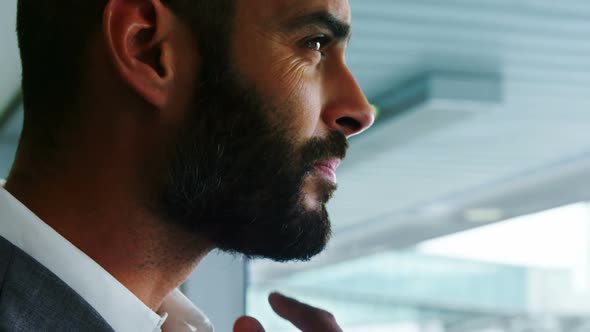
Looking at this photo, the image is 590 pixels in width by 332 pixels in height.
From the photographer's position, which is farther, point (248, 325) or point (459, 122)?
point (459, 122)

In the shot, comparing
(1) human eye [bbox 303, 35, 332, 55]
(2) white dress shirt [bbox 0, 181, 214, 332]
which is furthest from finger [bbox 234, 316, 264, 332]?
(1) human eye [bbox 303, 35, 332, 55]

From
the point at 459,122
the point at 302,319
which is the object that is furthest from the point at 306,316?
the point at 459,122

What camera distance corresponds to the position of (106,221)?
0.95 meters

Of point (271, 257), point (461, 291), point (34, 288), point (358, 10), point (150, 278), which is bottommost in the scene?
point (34, 288)

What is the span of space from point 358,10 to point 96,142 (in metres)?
2.44

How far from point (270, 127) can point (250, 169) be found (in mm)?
52

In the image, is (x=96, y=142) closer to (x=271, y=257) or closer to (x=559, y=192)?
(x=271, y=257)

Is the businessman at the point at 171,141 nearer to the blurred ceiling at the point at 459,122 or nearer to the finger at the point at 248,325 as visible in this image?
the finger at the point at 248,325

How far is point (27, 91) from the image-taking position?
40.2 inches

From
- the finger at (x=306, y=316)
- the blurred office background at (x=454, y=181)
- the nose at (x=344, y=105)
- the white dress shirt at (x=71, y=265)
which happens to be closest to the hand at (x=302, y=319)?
the finger at (x=306, y=316)

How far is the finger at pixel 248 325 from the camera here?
3.05ft

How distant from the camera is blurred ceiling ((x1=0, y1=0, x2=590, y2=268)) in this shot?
3.34 m

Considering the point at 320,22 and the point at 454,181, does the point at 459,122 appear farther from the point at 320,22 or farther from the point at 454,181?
the point at 320,22

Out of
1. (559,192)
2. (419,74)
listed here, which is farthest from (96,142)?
(559,192)
